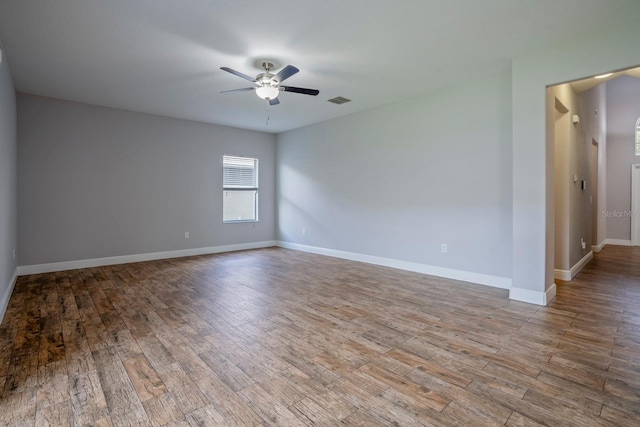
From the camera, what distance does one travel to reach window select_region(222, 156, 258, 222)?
6.80 m

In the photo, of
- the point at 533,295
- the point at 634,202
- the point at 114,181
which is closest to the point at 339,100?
the point at 533,295

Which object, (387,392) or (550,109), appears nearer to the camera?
(387,392)

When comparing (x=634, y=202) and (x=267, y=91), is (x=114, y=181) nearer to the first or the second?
(x=267, y=91)

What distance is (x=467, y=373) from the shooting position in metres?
2.03

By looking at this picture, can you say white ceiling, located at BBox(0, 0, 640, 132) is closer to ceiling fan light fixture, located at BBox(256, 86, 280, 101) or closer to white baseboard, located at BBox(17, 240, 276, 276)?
ceiling fan light fixture, located at BBox(256, 86, 280, 101)

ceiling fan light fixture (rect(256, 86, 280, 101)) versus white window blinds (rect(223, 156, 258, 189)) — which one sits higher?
ceiling fan light fixture (rect(256, 86, 280, 101))

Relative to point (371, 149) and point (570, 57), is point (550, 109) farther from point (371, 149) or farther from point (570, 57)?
point (371, 149)

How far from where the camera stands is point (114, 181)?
5.38 meters

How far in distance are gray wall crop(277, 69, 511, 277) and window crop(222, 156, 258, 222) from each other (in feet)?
3.85

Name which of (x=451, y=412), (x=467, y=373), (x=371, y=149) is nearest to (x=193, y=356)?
(x=451, y=412)

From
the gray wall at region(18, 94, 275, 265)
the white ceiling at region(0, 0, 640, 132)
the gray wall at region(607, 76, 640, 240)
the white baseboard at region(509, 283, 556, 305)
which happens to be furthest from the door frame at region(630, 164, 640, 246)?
the gray wall at region(18, 94, 275, 265)

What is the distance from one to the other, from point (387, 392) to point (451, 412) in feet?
1.15

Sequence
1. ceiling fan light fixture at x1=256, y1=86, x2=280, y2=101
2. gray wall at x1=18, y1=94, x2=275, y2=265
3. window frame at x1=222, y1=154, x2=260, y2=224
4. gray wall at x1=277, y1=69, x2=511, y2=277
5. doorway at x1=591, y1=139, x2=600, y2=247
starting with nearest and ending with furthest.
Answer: ceiling fan light fixture at x1=256, y1=86, x2=280, y2=101 < gray wall at x1=277, y1=69, x2=511, y2=277 < gray wall at x1=18, y1=94, x2=275, y2=265 < doorway at x1=591, y1=139, x2=600, y2=247 < window frame at x1=222, y1=154, x2=260, y2=224

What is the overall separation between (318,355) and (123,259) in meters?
4.70
